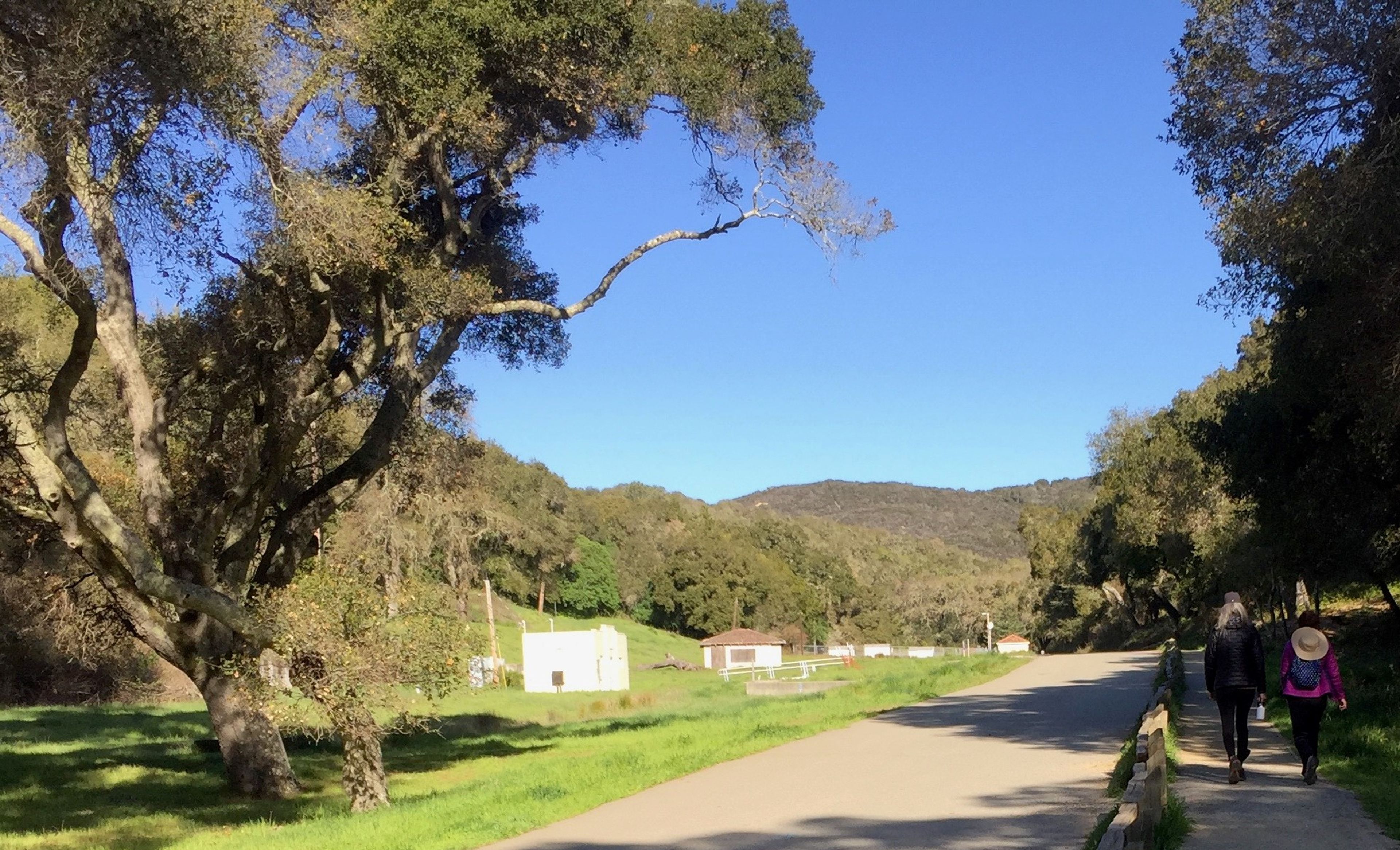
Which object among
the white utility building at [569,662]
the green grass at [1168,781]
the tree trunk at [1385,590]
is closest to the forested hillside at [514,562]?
the white utility building at [569,662]

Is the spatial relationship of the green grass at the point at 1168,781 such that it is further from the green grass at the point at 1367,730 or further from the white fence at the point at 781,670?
the white fence at the point at 781,670

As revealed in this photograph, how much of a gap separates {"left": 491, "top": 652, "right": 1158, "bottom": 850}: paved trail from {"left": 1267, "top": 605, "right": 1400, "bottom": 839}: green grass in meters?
1.98

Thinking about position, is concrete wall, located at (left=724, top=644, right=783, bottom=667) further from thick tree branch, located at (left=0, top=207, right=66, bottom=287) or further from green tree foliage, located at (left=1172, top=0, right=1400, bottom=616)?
thick tree branch, located at (left=0, top=207, right=66, bottom=287)

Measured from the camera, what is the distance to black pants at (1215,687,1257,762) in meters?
11.3

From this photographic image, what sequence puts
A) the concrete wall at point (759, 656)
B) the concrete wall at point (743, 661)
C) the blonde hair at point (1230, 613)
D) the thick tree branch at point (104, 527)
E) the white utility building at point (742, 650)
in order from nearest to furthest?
the blonde hair at point (1230, 613), the thick tree branch at point (104, 527), the concrete wall at point (759, 656), the concrete wall at point (743, 661), the white utility building at point (742, 650)

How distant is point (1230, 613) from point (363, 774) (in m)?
10.1

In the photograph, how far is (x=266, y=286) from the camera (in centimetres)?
1812

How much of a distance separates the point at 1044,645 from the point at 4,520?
71.7 meters

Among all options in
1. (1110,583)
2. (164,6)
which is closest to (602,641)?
(1110,583)

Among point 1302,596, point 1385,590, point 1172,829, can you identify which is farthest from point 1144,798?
point 1302,596

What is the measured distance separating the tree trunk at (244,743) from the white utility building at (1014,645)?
52.7 metres

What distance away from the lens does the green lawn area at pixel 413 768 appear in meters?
12.2

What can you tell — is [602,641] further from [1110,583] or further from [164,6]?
[164,6]

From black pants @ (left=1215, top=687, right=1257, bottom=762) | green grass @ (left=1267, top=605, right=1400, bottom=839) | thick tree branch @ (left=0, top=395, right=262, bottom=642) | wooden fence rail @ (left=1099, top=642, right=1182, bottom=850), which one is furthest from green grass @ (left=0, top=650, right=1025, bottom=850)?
green grass @ (left=1267, top=605, right=1400, bottom=839)
